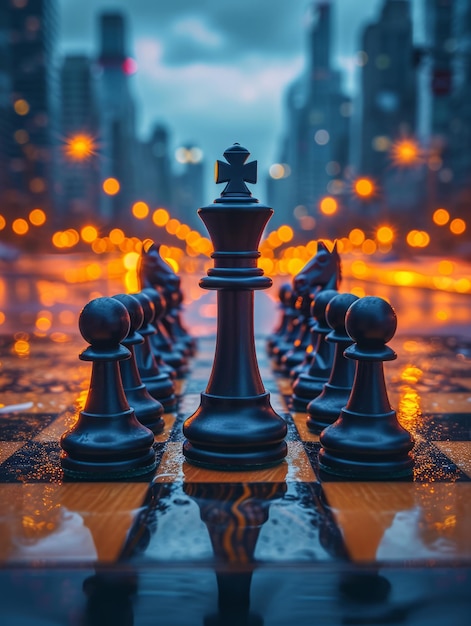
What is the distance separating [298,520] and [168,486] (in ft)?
2.02

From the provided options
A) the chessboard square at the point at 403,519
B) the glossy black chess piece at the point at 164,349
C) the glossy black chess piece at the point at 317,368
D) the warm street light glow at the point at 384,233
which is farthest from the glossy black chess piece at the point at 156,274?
the warm street light glow at the point at 384,233

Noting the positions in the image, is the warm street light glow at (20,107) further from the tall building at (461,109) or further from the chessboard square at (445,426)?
the chessboard square at (445,426)

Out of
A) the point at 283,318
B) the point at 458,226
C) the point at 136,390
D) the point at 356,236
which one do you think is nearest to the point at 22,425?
the point at 136,390

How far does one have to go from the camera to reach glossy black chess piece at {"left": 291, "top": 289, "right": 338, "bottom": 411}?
454 centimetres

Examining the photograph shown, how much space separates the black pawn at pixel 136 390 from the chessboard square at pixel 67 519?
2.67 ft

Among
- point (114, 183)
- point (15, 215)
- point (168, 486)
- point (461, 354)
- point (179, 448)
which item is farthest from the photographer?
point (15, 215)

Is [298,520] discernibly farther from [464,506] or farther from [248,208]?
[248,208]

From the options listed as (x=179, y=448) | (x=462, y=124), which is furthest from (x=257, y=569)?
(x=462, y=124)

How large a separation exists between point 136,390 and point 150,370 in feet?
2.30

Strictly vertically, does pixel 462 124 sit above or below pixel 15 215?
above

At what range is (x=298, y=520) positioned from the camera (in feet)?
8.52

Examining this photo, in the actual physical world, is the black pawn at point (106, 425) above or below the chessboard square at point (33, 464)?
above

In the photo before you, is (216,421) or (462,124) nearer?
(216,421)

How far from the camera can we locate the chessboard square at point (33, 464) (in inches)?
123
